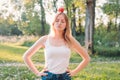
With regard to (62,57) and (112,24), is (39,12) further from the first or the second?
(62,57)

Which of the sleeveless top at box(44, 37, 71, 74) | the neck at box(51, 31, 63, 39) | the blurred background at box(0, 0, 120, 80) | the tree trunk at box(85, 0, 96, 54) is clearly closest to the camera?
the sleeveless top at box(44, 37, 71, 74)

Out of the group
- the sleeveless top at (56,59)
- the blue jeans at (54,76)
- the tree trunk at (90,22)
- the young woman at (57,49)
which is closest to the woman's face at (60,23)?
the young woman at (57,49)

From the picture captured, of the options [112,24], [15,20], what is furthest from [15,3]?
[112,24]

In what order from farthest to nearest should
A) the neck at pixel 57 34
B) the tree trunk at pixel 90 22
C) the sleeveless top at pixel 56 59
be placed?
1. the tree trunk at pixel 90 22
2. the neck at pixel 57 34
3. the sleeveless top at pixel 56 59

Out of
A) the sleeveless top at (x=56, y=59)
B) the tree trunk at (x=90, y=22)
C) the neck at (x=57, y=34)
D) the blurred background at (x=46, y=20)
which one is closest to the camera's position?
the sleeveless top at (x=56, y=59)

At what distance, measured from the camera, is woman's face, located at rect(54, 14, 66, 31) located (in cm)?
492

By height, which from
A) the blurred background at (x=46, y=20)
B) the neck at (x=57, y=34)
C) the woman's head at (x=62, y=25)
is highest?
the woman's head at (x=62, y=25)

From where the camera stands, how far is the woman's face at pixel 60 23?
4.92 meters

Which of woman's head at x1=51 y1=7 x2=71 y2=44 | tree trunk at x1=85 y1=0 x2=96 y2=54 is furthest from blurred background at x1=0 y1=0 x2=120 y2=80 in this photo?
woman's head at x1=51 y1=7 x2=71 y2=44

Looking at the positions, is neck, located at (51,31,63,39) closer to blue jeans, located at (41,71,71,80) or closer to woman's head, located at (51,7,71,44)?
woman's head, located at (51,7,71,44)

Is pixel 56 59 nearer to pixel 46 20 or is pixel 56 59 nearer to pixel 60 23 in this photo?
pixel 60 23

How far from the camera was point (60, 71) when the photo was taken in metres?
4.82

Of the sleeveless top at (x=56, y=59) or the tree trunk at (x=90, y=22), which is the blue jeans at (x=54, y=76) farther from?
the tree trunk at (x=90, y=22)

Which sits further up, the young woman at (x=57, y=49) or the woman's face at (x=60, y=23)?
the woman's face at (x=60, y=23)
